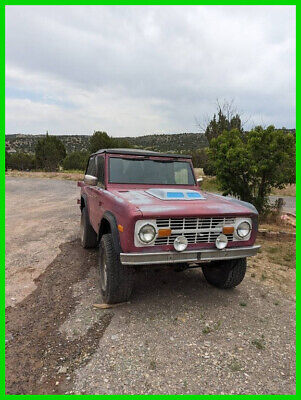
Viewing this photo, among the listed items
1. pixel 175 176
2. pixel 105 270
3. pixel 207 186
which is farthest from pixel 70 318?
pixel 207 186

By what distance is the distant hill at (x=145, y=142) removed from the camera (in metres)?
53.1

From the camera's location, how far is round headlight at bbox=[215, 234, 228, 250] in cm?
321

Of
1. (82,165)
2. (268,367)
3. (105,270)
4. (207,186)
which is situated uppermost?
(82,165)

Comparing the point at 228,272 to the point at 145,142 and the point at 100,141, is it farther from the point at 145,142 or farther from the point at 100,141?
the point at 145,142

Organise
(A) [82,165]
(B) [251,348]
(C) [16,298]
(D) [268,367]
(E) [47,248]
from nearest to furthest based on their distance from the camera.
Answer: (D) [268,367]
(B) [251,348]
(C) [16,298]
(E) [47,248]
(A) [82,165]

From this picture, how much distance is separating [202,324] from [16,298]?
258 centimetres

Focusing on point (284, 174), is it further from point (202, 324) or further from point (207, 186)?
point (207, 186)

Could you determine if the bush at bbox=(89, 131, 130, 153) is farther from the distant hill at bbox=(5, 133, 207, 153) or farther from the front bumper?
the front bumper

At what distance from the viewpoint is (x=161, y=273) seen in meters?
4.49

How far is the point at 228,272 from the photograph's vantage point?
3.79 meters

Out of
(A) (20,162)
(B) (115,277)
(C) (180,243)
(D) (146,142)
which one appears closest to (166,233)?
(C) (180,243)

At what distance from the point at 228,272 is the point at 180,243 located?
1163mm

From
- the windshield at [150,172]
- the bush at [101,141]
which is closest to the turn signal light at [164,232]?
the windshield at [150,172]

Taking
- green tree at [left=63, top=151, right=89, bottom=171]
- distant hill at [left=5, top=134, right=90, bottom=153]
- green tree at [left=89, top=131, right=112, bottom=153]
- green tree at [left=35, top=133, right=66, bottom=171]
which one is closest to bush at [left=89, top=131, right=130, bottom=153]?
green tree at [left=89, top=131, right=112, bottom=153]
